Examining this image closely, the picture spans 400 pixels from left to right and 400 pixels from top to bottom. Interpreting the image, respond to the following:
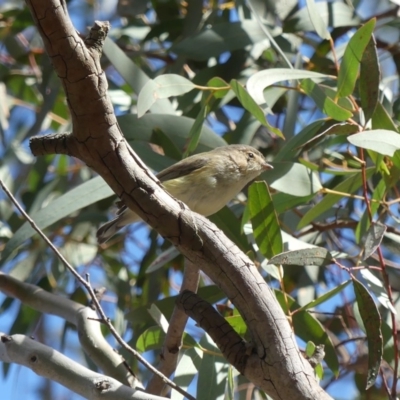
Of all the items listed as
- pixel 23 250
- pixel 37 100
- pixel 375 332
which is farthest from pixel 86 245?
pixel 375 332

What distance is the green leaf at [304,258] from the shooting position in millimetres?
2090

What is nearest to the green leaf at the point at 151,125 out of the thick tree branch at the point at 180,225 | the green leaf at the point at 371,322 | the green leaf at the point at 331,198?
the green leaf at the point at 331,198

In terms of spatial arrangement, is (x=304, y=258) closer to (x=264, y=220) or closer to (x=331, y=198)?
(x=264, y=220)

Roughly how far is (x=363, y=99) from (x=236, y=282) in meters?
1.07

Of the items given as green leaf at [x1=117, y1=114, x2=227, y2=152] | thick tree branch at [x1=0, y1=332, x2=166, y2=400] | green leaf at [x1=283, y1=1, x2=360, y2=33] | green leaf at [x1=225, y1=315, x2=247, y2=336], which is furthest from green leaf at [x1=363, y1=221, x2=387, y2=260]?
green leaf at [x1=283, y1=1, x2=360, y2=33]

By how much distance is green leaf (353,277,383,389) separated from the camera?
215 centimetres

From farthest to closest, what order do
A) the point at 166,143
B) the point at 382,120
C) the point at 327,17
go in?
the point at 327,17 → the point at 166,143 → the point at 382,120

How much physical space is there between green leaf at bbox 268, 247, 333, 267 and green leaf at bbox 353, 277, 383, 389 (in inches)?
4.3

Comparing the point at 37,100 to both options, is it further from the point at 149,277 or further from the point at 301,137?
the point at 301,137

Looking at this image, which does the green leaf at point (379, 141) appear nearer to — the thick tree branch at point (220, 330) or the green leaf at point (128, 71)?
the thick tree branch at point (220, 330)

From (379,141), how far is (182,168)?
828 millimetres

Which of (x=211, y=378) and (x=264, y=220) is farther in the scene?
(x=211, y=378)

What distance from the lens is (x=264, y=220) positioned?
7.71 ft

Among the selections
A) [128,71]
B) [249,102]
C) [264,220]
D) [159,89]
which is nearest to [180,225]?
[264,220]
